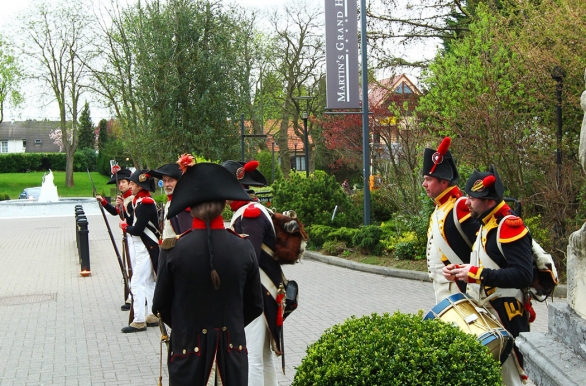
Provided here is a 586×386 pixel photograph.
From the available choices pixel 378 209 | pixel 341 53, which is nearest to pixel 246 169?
pixel 341 53

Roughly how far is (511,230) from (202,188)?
2144mm

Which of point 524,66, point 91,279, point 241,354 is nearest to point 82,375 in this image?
point 241,354

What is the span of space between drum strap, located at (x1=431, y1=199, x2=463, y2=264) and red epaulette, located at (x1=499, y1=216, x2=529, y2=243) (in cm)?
56

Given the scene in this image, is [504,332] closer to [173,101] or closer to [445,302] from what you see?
[445,302]

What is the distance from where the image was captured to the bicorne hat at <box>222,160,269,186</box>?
589 centimetres

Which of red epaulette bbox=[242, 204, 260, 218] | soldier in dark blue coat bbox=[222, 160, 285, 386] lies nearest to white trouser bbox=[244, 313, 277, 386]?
soldier in dark blue coat bbox=[222, 160, 285, 386]

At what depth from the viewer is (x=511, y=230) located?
15.5 ft

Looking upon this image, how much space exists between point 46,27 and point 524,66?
1897 inches

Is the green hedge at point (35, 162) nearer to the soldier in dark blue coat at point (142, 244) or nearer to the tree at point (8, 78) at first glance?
the tree at point (8, 78)

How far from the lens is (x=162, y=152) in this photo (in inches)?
1368

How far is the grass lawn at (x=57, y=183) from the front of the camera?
202 feet

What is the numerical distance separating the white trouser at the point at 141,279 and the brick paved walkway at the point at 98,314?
13.9 inches

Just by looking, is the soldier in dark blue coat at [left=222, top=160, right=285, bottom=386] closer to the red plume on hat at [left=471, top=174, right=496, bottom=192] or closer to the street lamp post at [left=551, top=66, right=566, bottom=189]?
the red plume on hat at [left=471, top=174, right=496, bottom=192]

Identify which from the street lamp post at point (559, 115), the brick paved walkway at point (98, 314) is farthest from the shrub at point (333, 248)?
the street lamp post at point (559, 115)
